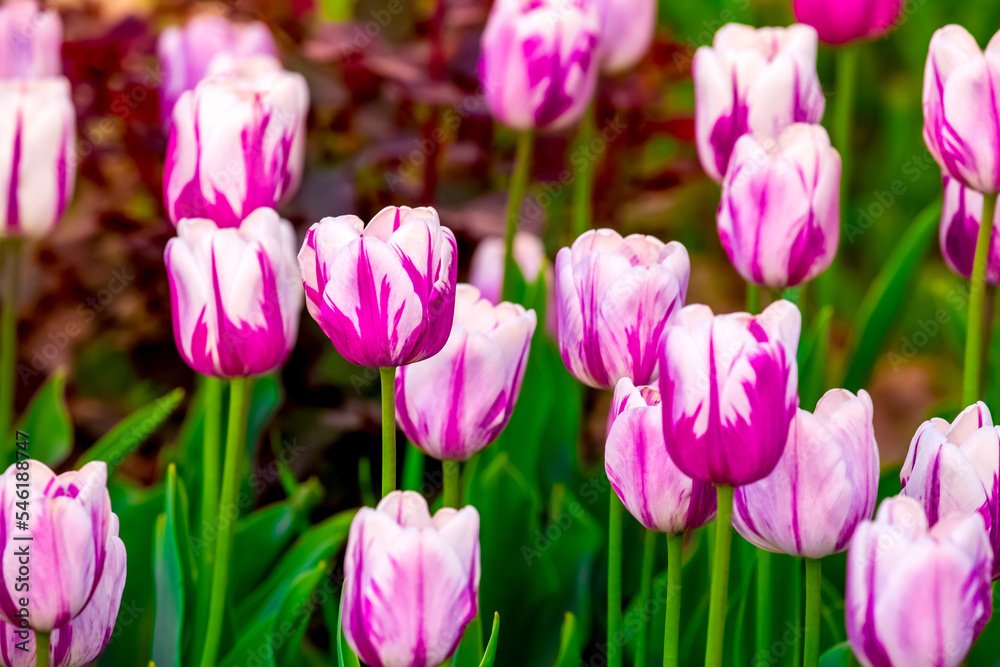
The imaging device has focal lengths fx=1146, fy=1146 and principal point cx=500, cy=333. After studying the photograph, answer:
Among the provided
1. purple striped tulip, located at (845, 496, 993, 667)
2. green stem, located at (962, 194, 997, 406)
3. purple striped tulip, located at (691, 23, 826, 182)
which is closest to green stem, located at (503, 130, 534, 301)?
purple striped tulip, located at (691, 23, 826, 182)

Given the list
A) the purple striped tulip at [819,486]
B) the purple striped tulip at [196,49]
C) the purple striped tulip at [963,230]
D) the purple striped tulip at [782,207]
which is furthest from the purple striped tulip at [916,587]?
the purple striped tulip at [196,49]

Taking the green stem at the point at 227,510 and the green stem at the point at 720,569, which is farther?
the green stem at the point at 227,510

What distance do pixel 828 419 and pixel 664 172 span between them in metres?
1.09

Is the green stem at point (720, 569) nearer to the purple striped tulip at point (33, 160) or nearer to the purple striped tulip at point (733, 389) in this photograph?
the purple striped tulip at point (733, 389)

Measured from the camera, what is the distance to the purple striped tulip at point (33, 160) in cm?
114

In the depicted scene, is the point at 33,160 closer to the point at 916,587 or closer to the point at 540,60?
the point at 540,60

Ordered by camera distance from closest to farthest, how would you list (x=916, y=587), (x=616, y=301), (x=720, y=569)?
(x=916, y=587) → (x=720, y=569) → (x=616, y=301)

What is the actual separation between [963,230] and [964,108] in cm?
20

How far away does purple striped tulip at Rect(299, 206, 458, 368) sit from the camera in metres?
0.73

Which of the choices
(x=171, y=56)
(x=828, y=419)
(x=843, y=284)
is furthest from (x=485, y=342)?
(x=843, y=284)

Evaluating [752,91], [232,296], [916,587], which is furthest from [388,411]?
[752,91]

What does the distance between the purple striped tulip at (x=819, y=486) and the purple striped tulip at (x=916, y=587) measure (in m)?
0.06

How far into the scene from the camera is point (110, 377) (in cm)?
193

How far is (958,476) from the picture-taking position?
28.3 inches
